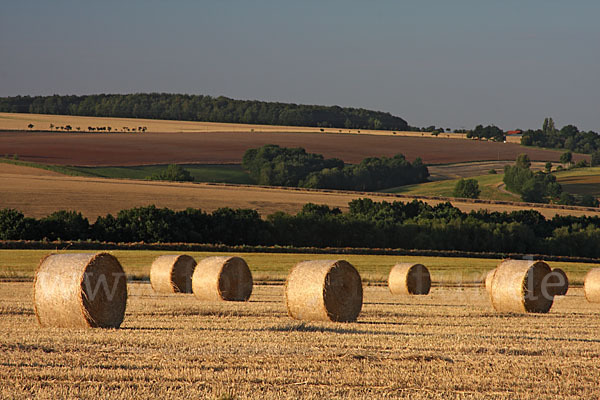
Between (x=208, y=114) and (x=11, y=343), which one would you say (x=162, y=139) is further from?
(x=11, y=343)

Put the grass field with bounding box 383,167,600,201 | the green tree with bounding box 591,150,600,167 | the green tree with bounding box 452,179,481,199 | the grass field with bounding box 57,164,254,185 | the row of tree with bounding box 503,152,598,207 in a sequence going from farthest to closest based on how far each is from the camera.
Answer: the green tree with bounding box 591,150,600,167, the grass field with bounding box 383,167,600,201, the green tree with bounding box 452,179,481,199, the row of tree with bounding box 503,152,598,207, the grass field with bounding box 57,164,254,185

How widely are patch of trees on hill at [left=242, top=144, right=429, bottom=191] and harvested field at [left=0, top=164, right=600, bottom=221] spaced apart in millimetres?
13344

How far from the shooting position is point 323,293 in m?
19.1

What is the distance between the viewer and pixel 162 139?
112625 millimetres

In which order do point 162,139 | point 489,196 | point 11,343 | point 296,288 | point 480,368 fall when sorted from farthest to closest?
1. point 162,139
2. point 489,196
3. point 296,288
4. point 11,343
5. point 480,368

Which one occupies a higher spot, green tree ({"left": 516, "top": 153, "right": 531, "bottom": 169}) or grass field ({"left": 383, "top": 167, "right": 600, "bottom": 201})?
green tree ({"left": 516, "top": 153, "right": 531, "bottom": 169})

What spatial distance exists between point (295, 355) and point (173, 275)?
1565cm

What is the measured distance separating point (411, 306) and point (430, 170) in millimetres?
91292

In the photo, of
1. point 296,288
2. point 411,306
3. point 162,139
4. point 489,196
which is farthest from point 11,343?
point 162,139

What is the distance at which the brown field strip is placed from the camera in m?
11.1

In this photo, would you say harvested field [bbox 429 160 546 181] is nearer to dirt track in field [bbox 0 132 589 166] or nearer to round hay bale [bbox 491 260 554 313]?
dirt track in field [bbox 0 132 589 166]

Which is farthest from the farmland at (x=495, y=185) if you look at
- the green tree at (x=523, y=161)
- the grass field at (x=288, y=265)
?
the grass field at (x=288, y=265)

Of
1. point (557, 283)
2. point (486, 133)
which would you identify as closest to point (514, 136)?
point (486, 133)

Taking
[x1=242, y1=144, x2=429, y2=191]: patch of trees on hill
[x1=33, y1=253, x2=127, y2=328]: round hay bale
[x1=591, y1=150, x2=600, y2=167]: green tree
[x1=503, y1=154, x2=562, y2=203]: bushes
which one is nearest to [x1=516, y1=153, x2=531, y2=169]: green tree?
[x1=591, y1=150, x2=600, y2=167]: green tree
